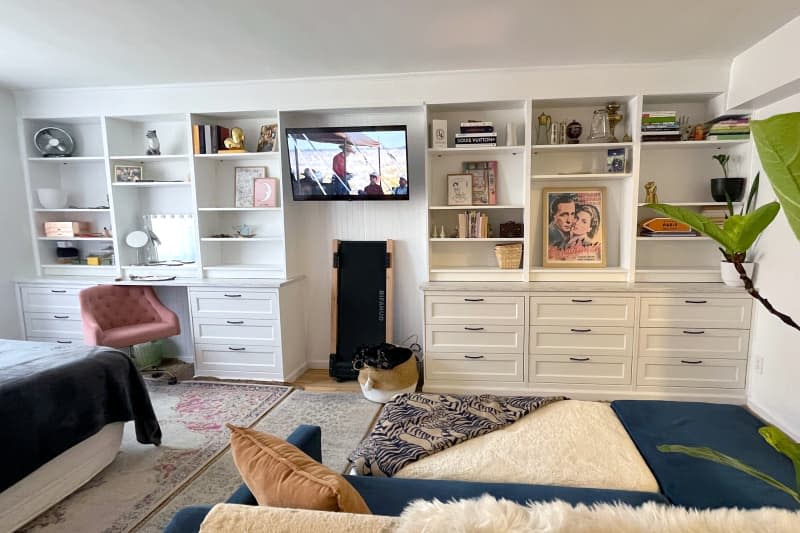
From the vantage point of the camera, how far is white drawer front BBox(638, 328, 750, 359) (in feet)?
10.2

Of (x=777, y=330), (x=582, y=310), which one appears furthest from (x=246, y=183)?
(x=777, y=330)

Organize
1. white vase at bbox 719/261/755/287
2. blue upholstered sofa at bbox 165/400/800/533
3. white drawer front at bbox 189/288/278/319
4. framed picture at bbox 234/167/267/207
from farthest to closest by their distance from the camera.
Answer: framed picture at bbox 234/167/267/207 → white drawer front at bbox 189/288/278/319 → white vase at bbox 719/261/755/287 → blue upholstered sofa at bbox 165/400/800/533

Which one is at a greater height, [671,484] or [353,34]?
[353,34]

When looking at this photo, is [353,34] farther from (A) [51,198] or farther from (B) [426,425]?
(A) [51,198]

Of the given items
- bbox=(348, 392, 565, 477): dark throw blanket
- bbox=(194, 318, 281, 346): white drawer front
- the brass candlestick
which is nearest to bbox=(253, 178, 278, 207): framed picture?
bbox=(194, 318, 281, 346): white drawer front

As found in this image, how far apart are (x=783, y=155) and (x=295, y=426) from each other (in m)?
2.89

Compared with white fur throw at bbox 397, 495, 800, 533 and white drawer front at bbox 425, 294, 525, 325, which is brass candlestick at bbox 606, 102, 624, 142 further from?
white fur throw at bbox 397, 495, 800, 533

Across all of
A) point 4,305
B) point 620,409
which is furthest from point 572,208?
point 4,305

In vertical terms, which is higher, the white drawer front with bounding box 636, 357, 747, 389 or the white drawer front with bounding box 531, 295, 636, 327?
the white drawer front with bounding box 531, 295, 636, 327

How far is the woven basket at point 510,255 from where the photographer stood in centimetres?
344

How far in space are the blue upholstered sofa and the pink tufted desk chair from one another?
249 centimetres

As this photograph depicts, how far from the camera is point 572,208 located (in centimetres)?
352

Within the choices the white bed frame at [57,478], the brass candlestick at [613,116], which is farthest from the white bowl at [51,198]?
the brass candlestick at [613,116]

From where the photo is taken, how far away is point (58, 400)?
2.13 metres
